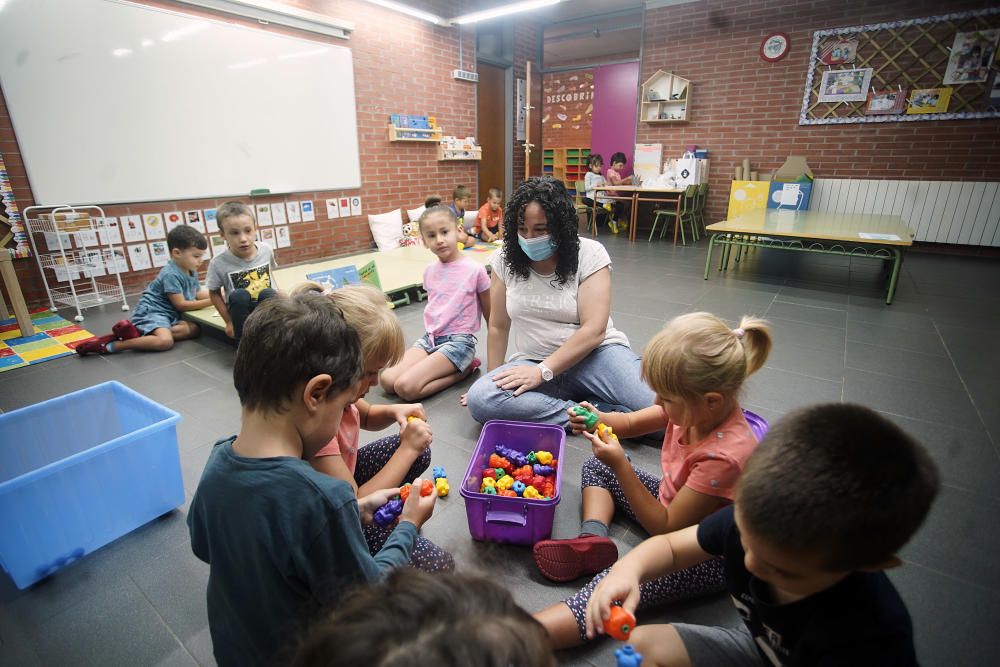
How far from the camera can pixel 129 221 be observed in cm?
415

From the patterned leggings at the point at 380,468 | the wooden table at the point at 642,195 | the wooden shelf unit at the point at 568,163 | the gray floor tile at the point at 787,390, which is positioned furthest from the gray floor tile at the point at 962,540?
the wooden shelf unit at the point at 568,163

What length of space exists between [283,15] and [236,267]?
3.16 meters

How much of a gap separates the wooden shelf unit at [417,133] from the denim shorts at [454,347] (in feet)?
13.7

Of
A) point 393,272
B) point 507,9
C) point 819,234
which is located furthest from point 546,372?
point 507,9

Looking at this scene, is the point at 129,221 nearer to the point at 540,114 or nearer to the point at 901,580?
the point at 901,580

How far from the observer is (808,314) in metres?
3.74

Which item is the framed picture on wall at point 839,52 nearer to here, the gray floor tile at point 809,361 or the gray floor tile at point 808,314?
the gray floor tile at point 808,314

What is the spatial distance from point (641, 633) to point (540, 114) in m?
9.23

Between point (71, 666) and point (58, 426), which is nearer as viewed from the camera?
point (71, 666)

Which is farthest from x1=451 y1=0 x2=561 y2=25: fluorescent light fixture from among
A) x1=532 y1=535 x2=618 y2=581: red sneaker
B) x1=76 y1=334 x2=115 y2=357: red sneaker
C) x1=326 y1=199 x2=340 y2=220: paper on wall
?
x1=532 y1=535 x2=618 y2=581: red sneaker

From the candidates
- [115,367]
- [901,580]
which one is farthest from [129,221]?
[901,580]

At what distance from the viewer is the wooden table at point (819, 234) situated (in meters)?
3.88

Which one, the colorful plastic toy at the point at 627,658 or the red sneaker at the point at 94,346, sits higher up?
the colorful plastic toy at the point at 627,658

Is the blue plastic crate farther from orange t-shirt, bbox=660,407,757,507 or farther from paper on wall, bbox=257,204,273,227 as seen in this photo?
paper on wall, bbox=257,204,273,227
